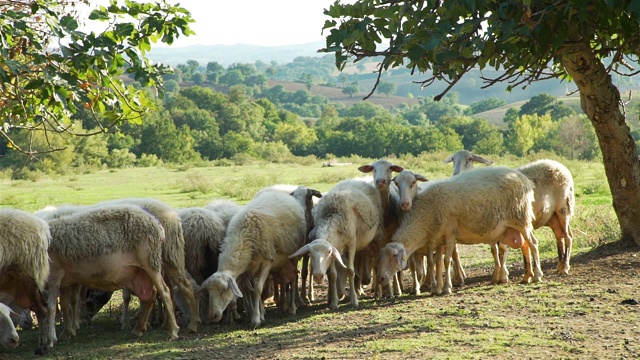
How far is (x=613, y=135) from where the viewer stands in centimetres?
1088

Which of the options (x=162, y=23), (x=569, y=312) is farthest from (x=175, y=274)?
(x=569, y=312)

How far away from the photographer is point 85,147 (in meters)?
46.4

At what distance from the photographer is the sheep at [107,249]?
27.5ft

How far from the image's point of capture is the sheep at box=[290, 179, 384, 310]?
9.23m

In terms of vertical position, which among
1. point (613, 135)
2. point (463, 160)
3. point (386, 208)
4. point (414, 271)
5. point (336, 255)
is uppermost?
point (613, 135)

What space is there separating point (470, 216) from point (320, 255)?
214cm

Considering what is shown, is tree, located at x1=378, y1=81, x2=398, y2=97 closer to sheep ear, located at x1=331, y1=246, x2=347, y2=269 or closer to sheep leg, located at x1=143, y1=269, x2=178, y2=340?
sheep ear, located at x1=331, y1=246, x2=347, y2=269

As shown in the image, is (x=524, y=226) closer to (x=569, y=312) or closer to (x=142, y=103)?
(x=569, y=312)

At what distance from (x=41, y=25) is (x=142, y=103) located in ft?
4.59

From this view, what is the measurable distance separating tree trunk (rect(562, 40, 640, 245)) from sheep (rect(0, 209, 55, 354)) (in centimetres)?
669

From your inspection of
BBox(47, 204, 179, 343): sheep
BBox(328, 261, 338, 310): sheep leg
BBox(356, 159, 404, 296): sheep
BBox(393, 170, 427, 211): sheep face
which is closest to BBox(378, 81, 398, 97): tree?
BBox(356, 159, 404, 296): sheep

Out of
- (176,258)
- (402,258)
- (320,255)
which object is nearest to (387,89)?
(402,258)

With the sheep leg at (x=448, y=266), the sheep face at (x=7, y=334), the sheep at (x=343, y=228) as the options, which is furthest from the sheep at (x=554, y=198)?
the sheep face at (x=7, y=334)

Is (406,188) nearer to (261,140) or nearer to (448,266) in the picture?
(448,266)
